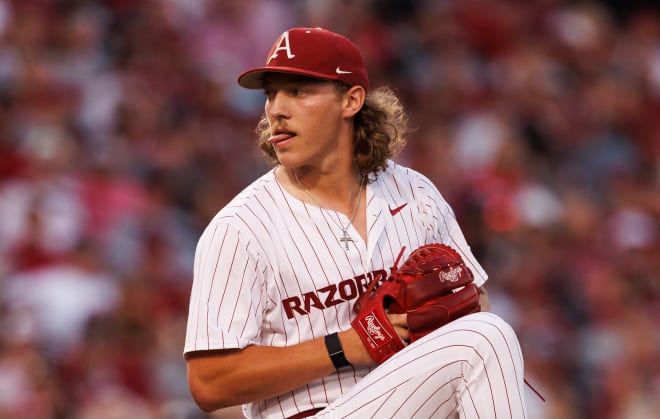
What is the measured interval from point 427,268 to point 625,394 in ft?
10.2

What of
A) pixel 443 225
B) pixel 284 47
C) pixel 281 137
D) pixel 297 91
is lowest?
pixel 443 225

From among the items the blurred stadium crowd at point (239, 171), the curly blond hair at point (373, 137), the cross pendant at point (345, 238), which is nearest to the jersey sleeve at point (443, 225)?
the curly blond hair at point (373, 137)

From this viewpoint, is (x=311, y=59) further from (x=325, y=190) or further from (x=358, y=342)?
(x=358, y=342)

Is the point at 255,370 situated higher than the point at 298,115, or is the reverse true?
the point at 298,115

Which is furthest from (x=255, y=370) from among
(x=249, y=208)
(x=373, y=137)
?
(x=373, y=137)

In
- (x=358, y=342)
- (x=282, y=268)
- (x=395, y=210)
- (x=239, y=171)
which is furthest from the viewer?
(x=239, y=171)

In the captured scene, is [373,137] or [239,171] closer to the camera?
[373,137]

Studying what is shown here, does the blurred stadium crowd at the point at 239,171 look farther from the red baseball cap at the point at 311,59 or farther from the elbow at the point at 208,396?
the red baseball cap at the point at 311,59

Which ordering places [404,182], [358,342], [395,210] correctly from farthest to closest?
[404,182], [395,210], [358,342]

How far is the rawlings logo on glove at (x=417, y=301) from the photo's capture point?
9.39ft

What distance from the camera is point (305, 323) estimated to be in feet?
9.81

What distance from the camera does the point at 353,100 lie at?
3191 millimetres

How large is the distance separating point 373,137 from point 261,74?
39cm

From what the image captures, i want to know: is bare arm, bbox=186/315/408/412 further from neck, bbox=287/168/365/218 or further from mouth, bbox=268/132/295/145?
mouth, bbox=268/132/295/145
